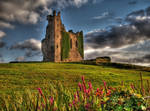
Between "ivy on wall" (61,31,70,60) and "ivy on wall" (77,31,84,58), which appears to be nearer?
"ivy on wall" (61,31,70,60)

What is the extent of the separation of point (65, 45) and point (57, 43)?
410 centimetres

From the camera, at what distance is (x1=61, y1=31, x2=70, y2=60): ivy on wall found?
45.0 metres

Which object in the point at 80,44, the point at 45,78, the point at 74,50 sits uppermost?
the point at 80,44

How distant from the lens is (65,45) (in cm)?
4653

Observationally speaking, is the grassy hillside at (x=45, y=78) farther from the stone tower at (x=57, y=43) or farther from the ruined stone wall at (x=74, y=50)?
the ruined stone wall at (x=74, y=50)

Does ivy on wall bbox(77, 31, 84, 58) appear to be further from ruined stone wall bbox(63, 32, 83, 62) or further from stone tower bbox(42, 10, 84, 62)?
stone tower bbox(42, 10, 84, 62)

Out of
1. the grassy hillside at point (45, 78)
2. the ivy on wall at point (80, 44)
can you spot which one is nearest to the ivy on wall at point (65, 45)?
the ivy on wall at point (80, 44)

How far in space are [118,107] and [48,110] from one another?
155 cm

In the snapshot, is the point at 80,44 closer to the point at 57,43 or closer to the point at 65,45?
the point at 65,45

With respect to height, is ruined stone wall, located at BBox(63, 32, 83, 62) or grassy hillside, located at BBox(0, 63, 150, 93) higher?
ruined stone wall, located at BBox(63, 32, 83, 62)

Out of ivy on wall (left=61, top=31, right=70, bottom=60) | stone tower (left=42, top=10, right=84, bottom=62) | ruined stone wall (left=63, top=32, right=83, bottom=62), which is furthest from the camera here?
ruined stone wall (left=63, top=32, right=83, bottom=62)

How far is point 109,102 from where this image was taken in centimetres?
348

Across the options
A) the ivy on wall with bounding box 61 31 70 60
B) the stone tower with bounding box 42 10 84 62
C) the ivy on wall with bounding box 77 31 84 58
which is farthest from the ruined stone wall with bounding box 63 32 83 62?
the ivy on wall with bounding box 61 31 70 60

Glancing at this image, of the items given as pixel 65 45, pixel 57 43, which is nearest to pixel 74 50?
pixel 65 45
